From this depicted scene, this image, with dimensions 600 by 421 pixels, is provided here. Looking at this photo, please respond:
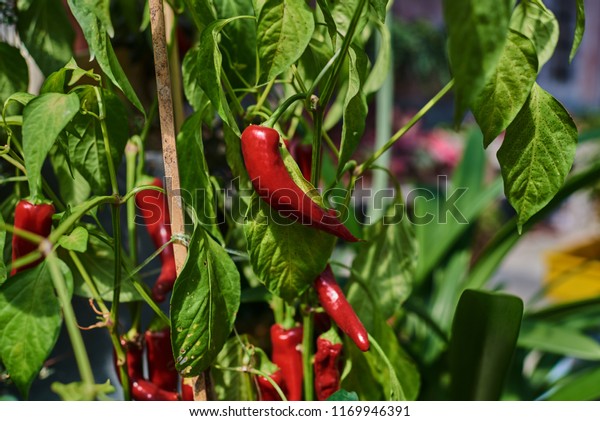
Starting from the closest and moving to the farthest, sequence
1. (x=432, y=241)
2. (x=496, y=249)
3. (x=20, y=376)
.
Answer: (x=20, y=376) → (x=496, y=249) → (x=432, y=241)

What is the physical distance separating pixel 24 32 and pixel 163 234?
208 millimetres

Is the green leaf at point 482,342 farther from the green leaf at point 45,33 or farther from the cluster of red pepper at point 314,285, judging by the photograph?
the green leaf at point 45,33

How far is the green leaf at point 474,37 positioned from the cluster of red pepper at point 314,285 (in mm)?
161

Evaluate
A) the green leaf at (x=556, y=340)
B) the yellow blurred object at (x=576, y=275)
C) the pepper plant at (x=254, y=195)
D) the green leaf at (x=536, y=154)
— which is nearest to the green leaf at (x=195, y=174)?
the pepper plant at (x=254, y=195)

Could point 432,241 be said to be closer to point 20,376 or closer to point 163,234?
point 163,234

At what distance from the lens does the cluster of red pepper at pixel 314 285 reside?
40 centimetres

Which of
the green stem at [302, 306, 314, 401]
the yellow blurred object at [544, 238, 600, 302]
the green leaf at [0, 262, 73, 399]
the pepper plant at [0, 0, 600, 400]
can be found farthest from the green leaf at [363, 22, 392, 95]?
the yellow blurred object at [544, 238, 600, 302]

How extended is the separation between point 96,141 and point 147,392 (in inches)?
8.8

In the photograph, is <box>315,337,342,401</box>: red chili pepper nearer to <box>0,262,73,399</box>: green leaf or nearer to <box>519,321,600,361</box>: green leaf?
<box>0,262,73,399</box>: green leaf

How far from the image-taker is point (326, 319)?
553mm

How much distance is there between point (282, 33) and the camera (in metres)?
0.39

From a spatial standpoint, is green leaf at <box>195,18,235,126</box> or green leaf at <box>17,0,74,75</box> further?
green leaf at <box>17,0,74,75</box>

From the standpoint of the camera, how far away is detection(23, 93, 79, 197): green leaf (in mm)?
347

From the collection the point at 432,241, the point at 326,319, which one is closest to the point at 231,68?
the point at 326,319
